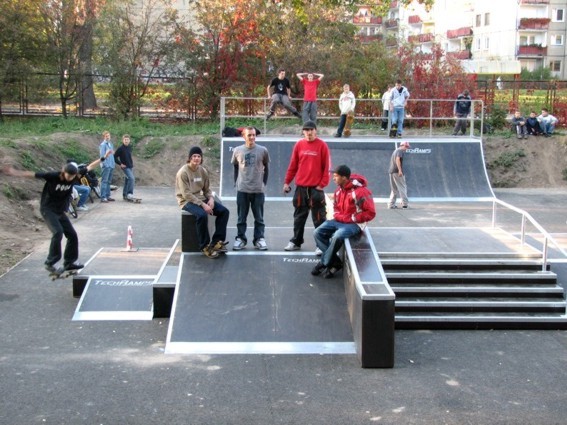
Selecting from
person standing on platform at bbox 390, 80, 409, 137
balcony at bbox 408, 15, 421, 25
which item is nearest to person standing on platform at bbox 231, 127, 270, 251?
person standing on platform at bbox 390, 80, 409, 137

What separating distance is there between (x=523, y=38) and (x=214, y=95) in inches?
1737

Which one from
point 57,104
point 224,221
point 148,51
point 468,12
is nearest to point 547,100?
point 148,51

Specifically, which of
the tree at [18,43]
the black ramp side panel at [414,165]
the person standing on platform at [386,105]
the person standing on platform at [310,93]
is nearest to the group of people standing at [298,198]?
the black ramp side panel at [414,165]

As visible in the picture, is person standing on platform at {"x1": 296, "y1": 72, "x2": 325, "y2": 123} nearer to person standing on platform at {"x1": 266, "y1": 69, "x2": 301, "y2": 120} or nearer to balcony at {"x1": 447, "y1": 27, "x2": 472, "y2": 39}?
person standing on platform at {"x1": 266, "y1": 69, "x2": 301, "y2": 120}

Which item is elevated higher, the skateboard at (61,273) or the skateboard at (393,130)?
the skateboard at (393,130)

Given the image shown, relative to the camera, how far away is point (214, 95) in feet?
99.7

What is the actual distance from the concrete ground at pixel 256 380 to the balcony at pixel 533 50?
6055cm

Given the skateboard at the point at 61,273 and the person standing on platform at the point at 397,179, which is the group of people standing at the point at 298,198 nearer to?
the skateboard at the point at 61,273

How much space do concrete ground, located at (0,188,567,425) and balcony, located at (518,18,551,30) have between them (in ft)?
198

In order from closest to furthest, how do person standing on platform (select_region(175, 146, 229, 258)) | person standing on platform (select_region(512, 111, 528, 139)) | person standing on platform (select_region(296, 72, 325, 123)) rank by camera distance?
person standing on platform (select_region(175, 146, 229, 258))
person standing on platform (select_region(296, 72, 325, 123))
person standing on platform (select_region(512, 111, 528, 139))

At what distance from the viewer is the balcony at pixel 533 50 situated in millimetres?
64750

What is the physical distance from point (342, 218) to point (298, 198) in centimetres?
92

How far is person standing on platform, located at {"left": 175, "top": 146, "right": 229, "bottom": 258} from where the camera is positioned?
1059cm

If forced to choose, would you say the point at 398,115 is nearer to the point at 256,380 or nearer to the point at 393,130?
the point at 393,130
